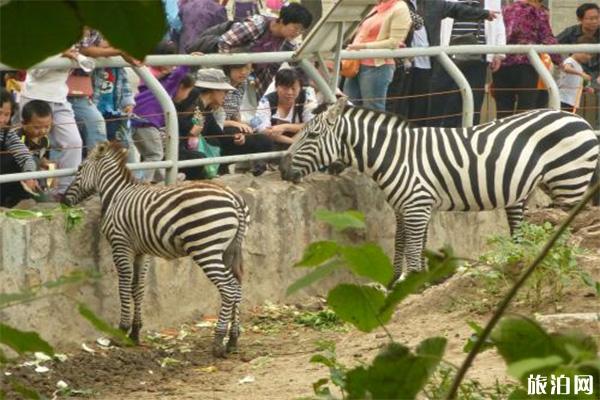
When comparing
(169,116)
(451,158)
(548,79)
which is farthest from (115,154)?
(548,79)

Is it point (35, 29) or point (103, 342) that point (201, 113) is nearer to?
point (103, 342)

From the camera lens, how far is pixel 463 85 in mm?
11984

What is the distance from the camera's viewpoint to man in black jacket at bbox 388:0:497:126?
12695 mm

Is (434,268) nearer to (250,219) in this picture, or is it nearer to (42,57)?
(42,57)

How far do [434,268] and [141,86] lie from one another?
28.9 ft

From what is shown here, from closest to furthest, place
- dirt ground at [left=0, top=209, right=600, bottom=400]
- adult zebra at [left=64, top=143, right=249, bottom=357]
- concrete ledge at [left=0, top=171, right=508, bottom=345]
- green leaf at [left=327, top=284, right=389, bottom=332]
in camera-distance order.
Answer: green leaf at [left=327, top=284, right=389, bottom=332]
dirt ground at [left=0, top=209, right=600, bottom=400]
concrete ledge at [left=0, top=171, right=508, bottom=345]
adult zebra at [left=64, top=143, right=249, bottom=357]

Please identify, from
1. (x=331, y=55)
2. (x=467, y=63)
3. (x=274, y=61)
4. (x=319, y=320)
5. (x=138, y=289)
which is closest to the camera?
(x=138, y=289)

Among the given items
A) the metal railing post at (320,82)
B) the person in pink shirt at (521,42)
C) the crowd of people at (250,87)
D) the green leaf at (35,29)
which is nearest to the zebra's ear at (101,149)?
the crowd of people at (250,87)

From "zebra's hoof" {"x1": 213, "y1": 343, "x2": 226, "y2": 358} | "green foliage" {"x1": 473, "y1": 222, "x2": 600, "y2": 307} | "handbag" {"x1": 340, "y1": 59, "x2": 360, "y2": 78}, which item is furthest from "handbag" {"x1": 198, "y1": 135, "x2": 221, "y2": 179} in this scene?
"green foliage" {"x1": 473, "y1": 222, "x2": 600, "y2": 307}

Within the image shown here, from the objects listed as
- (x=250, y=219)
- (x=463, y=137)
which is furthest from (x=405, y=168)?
(x=250, y=219)

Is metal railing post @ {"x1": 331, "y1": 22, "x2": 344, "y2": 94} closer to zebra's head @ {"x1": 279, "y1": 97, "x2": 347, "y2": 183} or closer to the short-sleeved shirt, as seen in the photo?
zebra's head @ {"x1": 279, "y1": 97, "x2": 347, "y2": 183}

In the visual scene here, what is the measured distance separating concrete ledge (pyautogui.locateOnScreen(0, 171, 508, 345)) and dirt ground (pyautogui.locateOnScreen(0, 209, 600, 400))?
19cm

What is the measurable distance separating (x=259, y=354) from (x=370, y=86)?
3.30 metres

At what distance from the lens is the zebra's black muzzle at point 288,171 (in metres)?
→ 11.2
